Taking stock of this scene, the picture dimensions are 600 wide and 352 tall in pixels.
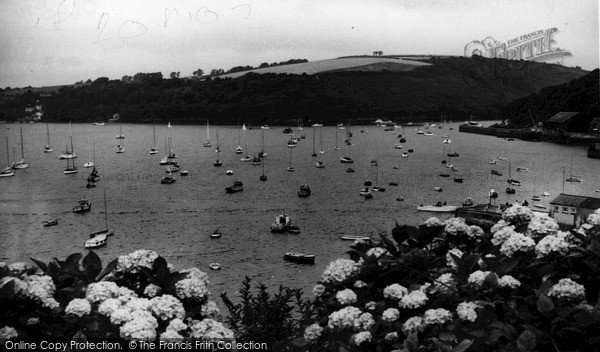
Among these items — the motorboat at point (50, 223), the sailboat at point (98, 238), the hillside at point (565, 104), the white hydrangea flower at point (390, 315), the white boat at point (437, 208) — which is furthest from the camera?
the hillside at point (565, 104)

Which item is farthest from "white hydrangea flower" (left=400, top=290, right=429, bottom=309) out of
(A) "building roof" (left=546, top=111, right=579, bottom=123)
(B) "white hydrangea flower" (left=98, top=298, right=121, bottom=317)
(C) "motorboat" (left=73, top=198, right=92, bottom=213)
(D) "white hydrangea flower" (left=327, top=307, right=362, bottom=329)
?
(A) "building roof" (left=546, top=111, right=579, bottom=123)

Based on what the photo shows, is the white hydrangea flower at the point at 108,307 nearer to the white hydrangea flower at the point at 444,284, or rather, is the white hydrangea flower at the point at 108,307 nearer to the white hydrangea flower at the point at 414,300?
the white hydrangea flower at the point at 414,300

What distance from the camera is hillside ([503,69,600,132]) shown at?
72688 mm

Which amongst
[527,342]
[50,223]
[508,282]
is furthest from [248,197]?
[527,342]

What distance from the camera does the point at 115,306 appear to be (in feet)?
9.49

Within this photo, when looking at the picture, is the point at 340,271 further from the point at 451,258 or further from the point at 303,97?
the point at 303,97

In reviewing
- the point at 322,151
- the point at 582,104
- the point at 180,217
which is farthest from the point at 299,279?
the point at 582,104

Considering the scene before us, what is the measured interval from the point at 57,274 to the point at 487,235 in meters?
2.59

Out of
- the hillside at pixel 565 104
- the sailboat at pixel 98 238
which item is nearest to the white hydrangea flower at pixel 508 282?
the sailboat at pixel 98 238

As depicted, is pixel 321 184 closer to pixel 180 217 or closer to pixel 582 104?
pixel 180 217

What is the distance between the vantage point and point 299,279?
20203mm

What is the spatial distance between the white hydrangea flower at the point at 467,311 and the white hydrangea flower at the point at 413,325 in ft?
0.62

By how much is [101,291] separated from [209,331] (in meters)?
0.57

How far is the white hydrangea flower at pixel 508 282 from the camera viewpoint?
3291 millimetres
